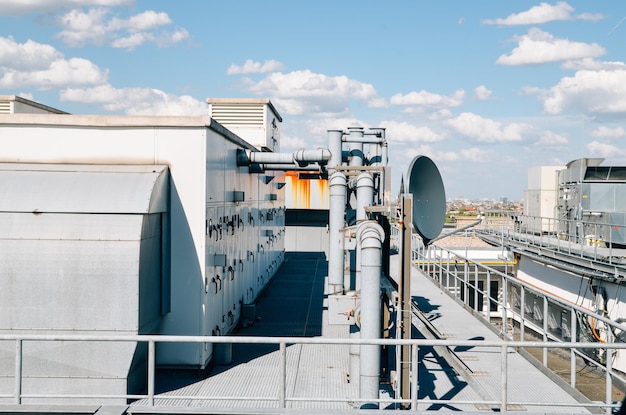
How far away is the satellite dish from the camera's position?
27.9 ft

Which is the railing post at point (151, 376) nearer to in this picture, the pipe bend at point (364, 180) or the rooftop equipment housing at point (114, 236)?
the rooftop equipment housing at point (114, 236)

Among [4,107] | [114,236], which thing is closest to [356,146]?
[114,236]

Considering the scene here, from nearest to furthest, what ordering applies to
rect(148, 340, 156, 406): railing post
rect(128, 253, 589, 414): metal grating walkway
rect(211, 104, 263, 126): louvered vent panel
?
rect(148, 340, 156, 406): railing post
rect(128, 253, 589, 414): metal grating walkway
rect(211, 104, 263, 126): louvered vent panel

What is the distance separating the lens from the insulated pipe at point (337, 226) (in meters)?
9.82

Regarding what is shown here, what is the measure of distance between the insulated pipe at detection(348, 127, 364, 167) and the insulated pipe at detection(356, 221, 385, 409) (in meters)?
2.32

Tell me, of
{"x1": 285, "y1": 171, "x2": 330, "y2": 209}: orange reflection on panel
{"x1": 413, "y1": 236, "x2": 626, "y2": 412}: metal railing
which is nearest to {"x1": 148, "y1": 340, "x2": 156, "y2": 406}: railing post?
{"x1": 413, "y1": 236, "x2": 626, "y2": 412}: metal railing

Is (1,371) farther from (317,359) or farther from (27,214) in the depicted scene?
(317,359)

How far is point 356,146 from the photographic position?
10.2 metres

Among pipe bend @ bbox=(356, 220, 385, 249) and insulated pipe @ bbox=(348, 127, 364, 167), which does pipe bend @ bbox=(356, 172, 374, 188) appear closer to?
insulated pipe @ bbox=(348, 127, 364, 167)

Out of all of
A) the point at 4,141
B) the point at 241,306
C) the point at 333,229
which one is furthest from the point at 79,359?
the point at 241,306

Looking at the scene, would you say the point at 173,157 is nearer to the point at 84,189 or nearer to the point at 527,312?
the point at 84,189

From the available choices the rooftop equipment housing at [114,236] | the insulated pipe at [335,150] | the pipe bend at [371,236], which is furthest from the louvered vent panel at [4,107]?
the pipe bend at [371,236]

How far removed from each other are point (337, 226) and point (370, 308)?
2.22 metres

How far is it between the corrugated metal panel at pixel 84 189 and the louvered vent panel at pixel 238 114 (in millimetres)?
10791
